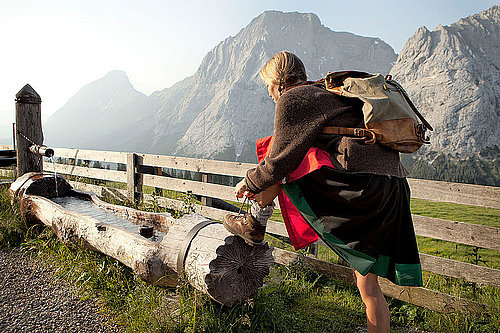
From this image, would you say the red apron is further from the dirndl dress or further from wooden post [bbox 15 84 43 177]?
wooden post [bbox 15 84 43 177]

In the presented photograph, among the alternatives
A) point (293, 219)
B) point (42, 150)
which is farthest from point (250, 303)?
point (42, 150)

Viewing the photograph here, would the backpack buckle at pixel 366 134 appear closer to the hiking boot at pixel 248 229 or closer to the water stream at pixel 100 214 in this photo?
the hiking boot at pixel 248 229

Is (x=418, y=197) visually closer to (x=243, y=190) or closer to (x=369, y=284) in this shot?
(x=369, y=284)

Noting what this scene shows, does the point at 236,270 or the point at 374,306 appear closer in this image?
the point at 374,306

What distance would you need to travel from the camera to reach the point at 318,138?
1.73m

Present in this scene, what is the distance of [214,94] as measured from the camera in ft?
276

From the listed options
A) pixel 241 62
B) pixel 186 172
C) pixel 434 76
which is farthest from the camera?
pixel 241 62

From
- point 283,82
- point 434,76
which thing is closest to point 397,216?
point 283,82

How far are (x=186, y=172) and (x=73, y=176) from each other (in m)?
4.02

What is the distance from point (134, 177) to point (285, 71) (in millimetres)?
5131

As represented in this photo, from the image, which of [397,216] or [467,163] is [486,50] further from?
[397,216]

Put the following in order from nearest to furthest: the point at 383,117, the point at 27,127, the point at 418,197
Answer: the point at 383,117
the point at 418,197
the point at 27,127

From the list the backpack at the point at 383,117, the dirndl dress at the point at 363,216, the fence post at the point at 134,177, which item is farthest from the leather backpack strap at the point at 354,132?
the fence post at the point at 134,177

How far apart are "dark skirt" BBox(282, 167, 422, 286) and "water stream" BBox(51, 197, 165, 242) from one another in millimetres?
2294
